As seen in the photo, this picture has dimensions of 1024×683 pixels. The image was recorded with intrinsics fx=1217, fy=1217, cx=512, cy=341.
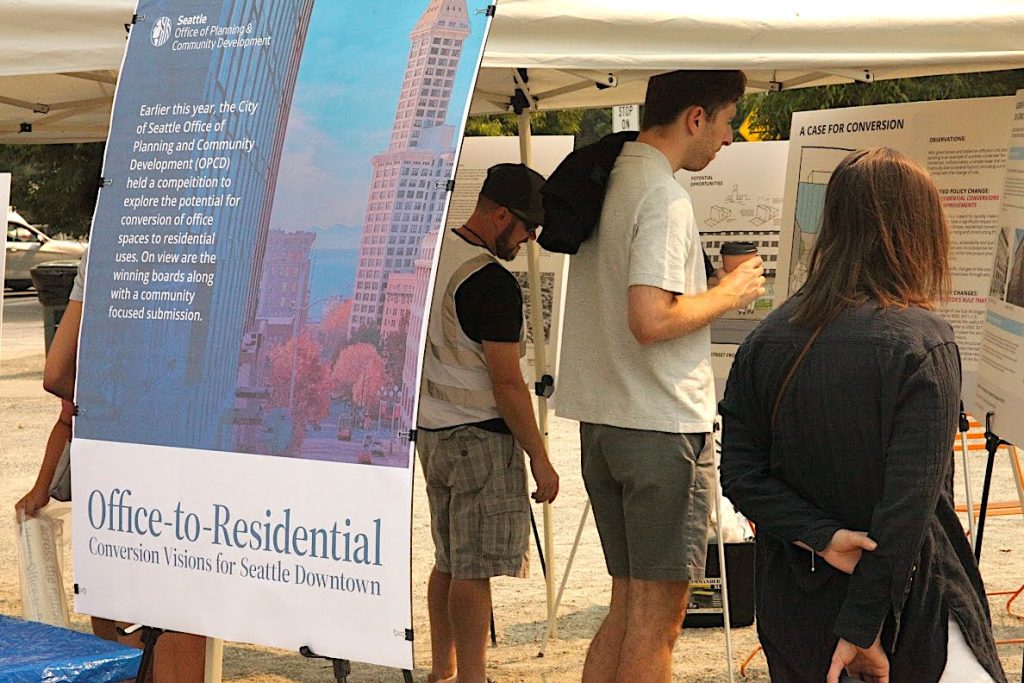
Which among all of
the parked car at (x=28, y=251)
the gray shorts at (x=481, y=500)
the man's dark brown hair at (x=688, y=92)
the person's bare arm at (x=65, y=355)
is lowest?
the gray shorts at (x=481, y=500)

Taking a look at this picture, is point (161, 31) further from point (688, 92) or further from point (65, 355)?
point (688, 92)

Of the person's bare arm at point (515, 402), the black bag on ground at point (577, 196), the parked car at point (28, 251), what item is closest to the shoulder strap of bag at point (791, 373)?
the black bag on ground at point (577, 196)

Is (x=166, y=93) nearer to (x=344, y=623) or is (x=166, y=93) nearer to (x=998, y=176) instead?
(x=344, y=623)

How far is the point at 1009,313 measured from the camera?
3635 millimetres

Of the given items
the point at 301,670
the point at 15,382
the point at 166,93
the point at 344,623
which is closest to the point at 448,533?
the point at 301,670

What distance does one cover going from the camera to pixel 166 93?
2.95 m

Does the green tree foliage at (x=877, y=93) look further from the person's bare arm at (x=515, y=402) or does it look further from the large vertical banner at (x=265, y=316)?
the large vertical banner at (x=265, y=316)

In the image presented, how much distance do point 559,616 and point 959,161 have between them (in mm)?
2708

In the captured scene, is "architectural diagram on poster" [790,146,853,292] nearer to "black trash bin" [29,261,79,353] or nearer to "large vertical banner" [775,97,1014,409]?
"large vertical banner" [775,97,1014,409]

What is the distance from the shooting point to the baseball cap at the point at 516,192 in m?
3.94

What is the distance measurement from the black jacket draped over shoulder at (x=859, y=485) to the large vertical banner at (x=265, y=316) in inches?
28.4

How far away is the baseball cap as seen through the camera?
3.94 m

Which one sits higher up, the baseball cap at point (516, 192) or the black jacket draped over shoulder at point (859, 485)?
the baseball cap at point (516, 192)

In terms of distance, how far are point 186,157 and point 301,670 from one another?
272 centimetres
